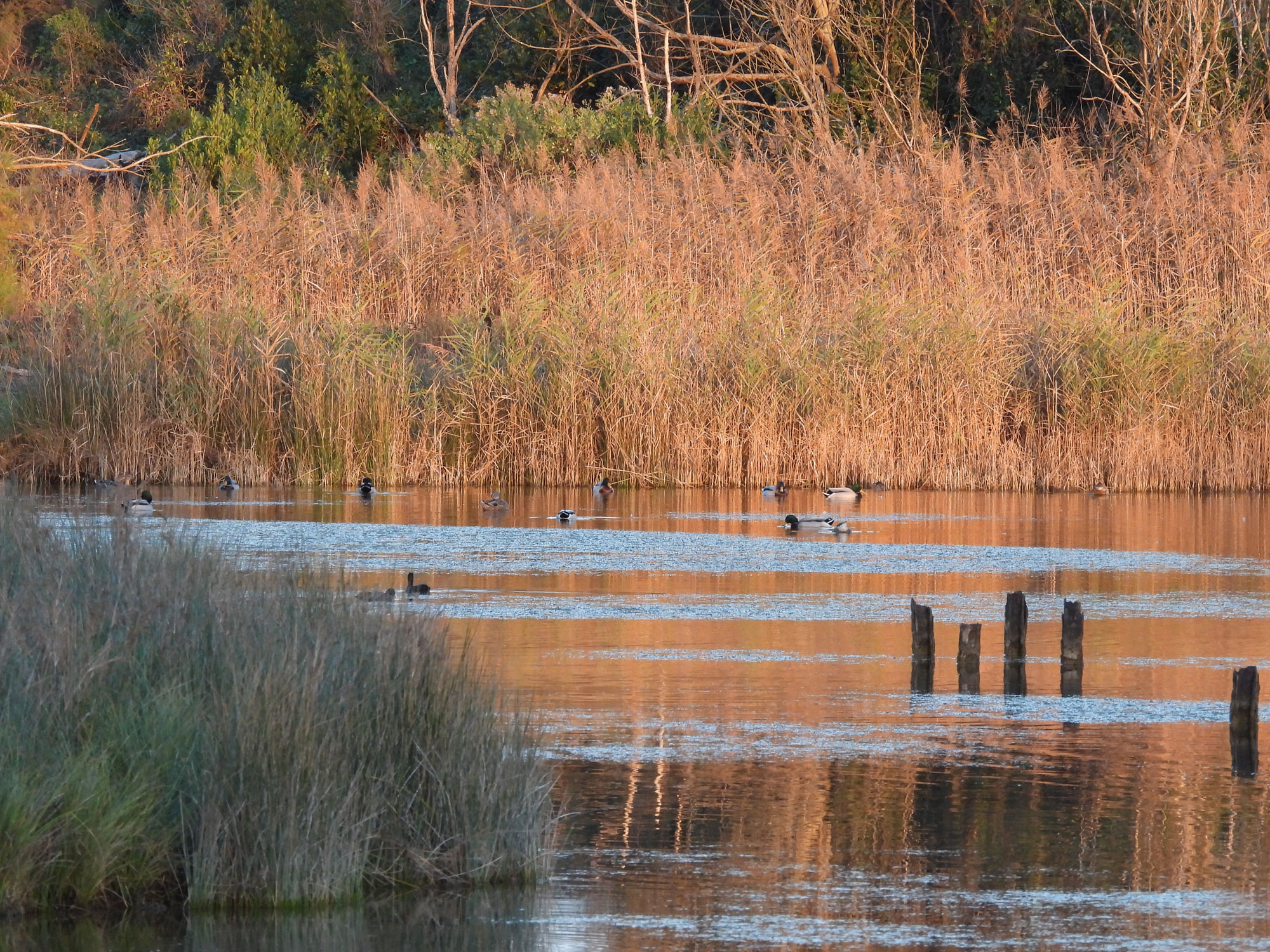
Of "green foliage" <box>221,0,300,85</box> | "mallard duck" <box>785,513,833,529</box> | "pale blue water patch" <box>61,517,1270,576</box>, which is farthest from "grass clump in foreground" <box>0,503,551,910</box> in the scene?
"green foliage" <box>221,0,300,85</box>

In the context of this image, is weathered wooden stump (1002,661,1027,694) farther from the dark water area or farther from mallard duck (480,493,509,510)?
Answer: mallard duck (480,493,509,510)

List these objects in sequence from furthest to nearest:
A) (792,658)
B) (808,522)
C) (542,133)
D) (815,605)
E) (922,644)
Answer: (542,133) < (808,522) < (815,605) < (792,658) < (922,644)

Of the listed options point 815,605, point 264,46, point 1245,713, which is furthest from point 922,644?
point 264,46

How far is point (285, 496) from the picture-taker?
19.2m

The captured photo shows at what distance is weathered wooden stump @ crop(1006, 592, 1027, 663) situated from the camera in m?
10.2

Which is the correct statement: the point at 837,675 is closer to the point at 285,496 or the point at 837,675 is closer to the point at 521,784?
the point at 521,784

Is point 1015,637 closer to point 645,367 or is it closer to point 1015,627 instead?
point 1015,627

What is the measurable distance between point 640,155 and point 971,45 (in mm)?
6989

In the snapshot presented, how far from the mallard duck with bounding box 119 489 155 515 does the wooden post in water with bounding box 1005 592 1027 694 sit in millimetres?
7814

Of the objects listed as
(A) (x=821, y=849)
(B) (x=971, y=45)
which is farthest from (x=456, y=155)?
(A) (x=821, y=849)

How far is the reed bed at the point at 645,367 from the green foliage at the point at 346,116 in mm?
11637

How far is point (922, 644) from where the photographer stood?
10086 mm

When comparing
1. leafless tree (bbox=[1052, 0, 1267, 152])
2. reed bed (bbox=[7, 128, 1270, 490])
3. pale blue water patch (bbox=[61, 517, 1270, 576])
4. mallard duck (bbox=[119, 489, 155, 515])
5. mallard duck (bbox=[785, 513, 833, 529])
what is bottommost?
pale blue water patch (bbox=[61, 517, 1270, 576])

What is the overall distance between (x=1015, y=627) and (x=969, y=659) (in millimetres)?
569
